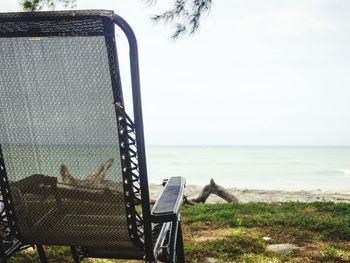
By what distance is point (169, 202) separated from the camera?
1.77m

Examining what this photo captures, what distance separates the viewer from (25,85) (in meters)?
1.42

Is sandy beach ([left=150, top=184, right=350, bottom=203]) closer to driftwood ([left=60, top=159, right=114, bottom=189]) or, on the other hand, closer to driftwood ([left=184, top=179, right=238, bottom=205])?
driftwood ([left=184, top=179, right=238, bottom=205])

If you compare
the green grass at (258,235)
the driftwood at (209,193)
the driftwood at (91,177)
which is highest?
the driftwood at (91,177)

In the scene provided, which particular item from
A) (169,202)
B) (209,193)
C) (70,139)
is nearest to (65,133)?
(70,139)

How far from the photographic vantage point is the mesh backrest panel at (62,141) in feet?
4.49

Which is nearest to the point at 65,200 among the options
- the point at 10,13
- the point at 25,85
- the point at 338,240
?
the point at 25,85

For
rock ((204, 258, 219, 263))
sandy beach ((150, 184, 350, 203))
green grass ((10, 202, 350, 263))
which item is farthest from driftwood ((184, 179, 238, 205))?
rock ((204, 258, 219, 263))

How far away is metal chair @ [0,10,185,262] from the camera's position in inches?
52.6

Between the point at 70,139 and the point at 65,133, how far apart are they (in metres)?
0.03

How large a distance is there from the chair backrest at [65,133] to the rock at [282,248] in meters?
2.64

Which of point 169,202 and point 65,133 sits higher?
point 65,133

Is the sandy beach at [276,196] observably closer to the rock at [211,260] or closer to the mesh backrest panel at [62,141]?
the rock at [211,260]

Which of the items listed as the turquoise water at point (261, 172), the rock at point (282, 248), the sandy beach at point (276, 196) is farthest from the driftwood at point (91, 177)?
the turquoise water at point (261, 172)

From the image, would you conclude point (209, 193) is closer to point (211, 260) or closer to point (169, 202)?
point (211, 260)
